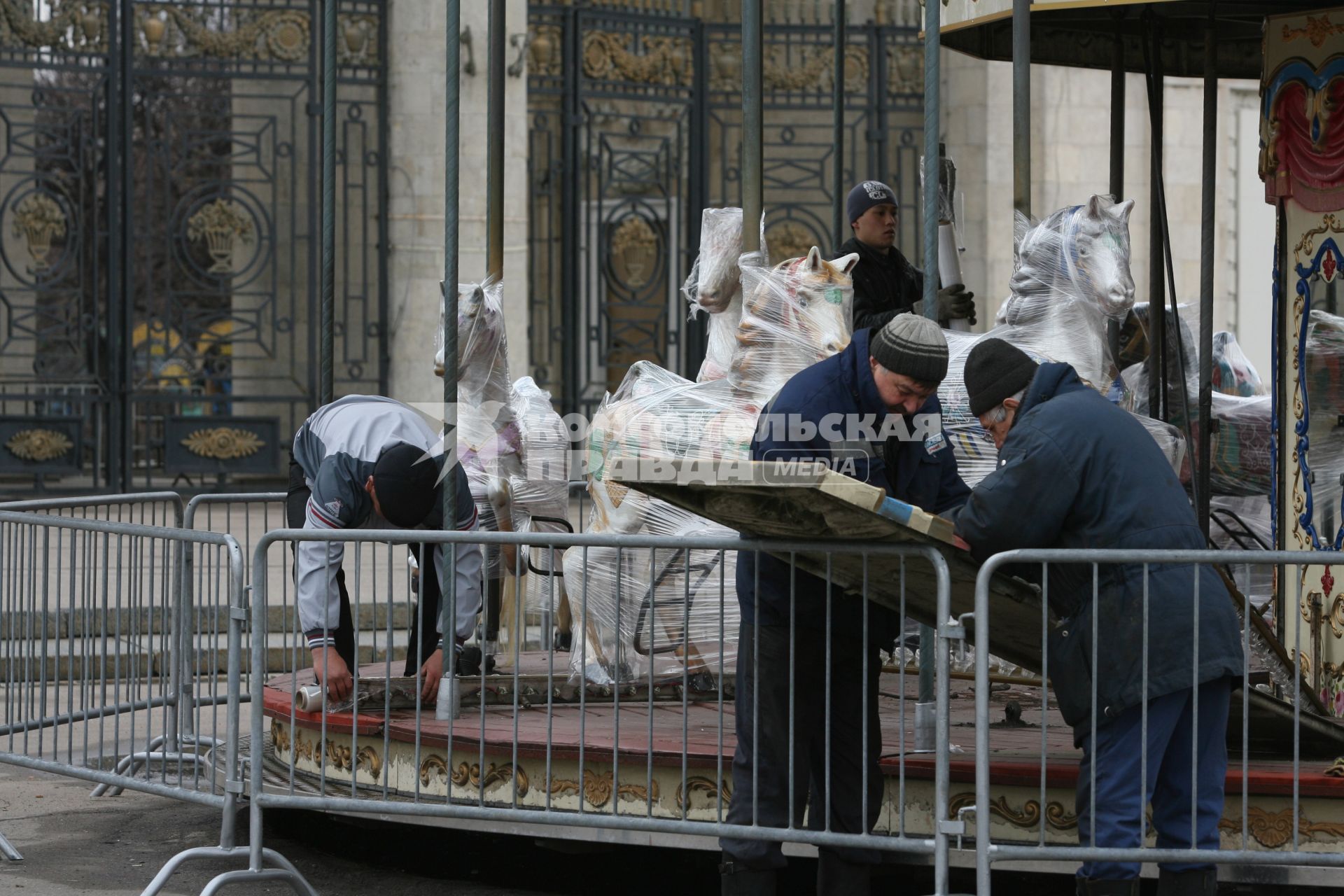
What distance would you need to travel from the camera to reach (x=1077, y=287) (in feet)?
24.1

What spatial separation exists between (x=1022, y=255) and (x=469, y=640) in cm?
304

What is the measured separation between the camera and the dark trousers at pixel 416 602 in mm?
6754

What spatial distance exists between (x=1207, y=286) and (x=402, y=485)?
12.0ft

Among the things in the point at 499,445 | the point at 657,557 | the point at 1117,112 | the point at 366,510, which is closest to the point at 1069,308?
the point at 657,557

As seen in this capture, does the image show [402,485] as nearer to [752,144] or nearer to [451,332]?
[451,332]

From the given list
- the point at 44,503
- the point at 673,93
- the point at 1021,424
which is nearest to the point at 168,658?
the point at 44,503

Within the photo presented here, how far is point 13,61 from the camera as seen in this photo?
1574 centimetres

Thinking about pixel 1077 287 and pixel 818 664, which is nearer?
pixel 818 664

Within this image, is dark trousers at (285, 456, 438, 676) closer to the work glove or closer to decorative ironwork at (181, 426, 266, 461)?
the work glove

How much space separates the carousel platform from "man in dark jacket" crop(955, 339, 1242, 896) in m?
0.16

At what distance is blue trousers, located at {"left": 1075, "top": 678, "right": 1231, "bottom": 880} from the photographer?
5.13 metres

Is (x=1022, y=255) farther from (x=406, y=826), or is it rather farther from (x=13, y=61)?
(x=13, y=61)

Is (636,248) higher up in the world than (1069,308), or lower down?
higher up

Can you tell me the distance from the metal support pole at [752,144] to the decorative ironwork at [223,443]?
33.4ft
